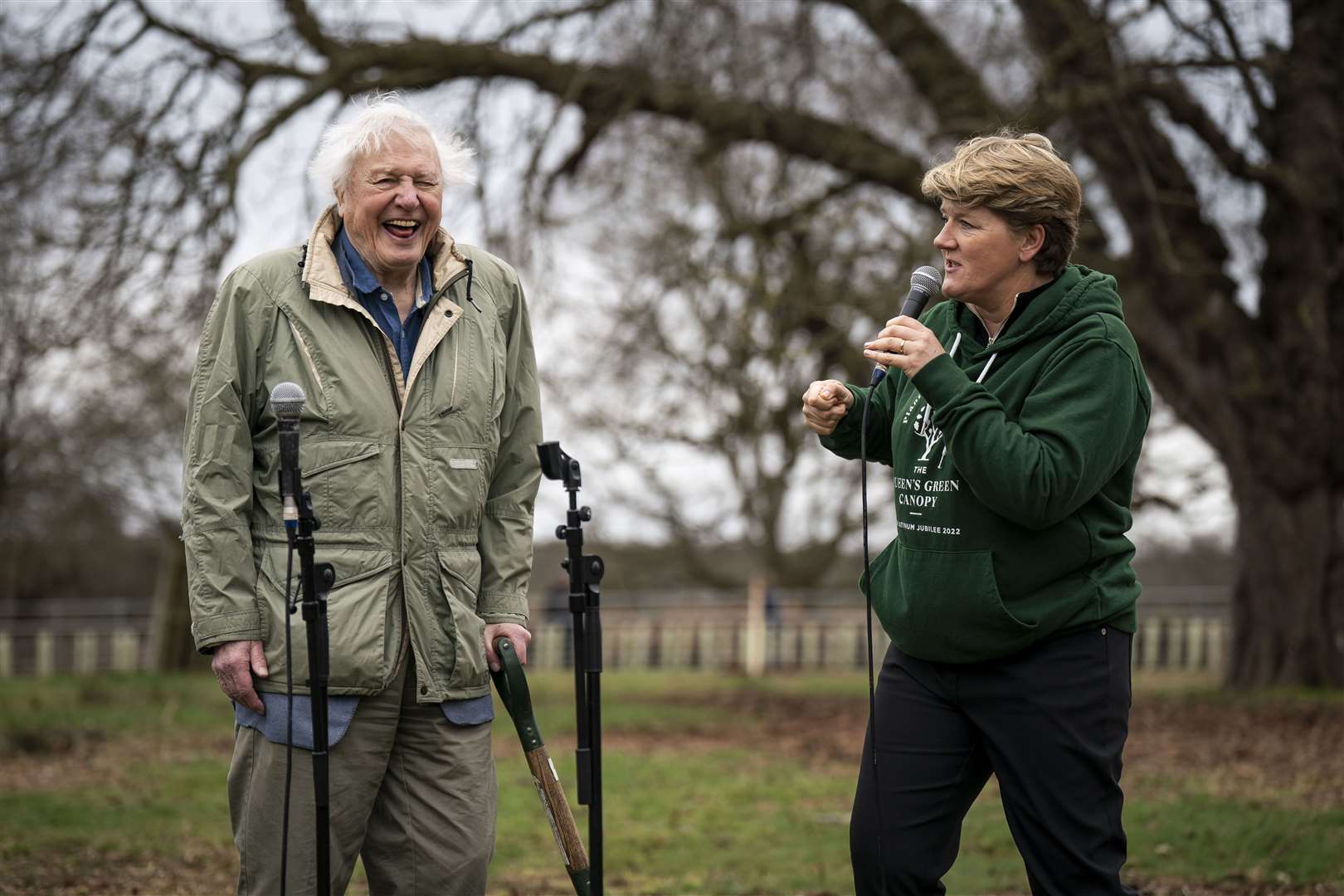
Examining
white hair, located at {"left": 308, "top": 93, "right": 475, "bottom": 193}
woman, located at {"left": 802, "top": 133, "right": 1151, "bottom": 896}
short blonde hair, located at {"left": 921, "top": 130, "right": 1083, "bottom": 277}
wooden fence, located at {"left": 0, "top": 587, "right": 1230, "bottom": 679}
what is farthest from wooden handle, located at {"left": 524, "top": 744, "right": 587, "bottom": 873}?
wooden fence, located at {"left": 0, "top": 587, "right": 1230, "bottom": 679}

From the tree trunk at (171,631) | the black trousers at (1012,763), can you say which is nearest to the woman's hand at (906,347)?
the black trousers at (1012,763)

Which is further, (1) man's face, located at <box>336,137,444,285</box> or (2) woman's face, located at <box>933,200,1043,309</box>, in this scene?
(1) man's face, located at <box>336,137,444,285</box>

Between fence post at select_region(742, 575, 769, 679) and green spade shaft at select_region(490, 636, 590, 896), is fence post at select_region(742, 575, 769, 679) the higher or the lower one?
the lower one

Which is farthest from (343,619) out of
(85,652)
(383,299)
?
(85,652)

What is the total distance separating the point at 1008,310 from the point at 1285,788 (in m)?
4.70

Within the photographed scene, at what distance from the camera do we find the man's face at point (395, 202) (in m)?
3.14

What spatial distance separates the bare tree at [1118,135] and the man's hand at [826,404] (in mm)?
7035

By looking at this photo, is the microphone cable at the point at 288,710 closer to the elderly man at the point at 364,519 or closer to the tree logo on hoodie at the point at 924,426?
the elderly man at the point at 364,519

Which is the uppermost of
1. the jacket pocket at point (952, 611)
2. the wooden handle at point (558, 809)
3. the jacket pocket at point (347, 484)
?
the jacket pocket at point (347, 484)

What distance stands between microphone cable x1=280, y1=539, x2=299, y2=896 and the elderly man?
2 centimetres

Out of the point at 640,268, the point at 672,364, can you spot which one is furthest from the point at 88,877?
the point at 672,364

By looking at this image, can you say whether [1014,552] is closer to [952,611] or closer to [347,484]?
[952,611]

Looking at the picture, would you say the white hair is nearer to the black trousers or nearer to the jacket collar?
the jacket collar

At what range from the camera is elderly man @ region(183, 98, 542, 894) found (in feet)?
9.96
